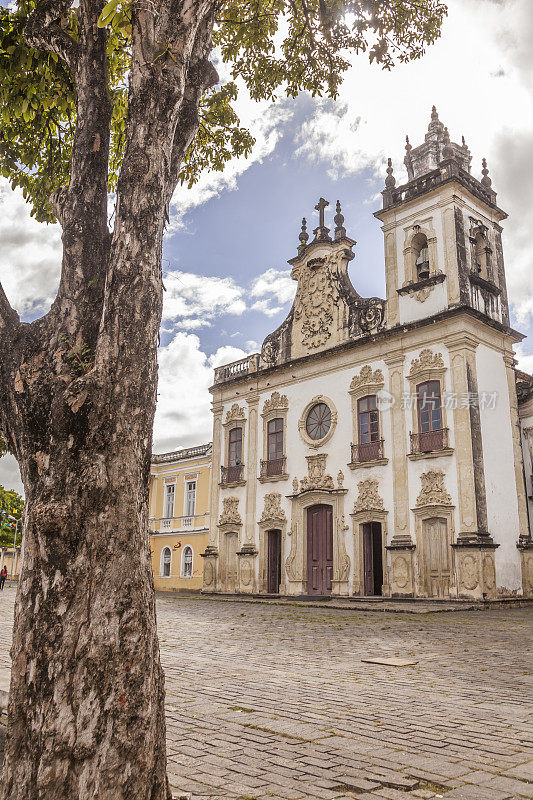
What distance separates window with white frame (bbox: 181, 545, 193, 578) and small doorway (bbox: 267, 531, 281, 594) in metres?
6.64

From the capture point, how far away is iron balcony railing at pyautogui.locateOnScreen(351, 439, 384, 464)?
1858 cm

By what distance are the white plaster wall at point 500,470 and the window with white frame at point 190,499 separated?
14128mm

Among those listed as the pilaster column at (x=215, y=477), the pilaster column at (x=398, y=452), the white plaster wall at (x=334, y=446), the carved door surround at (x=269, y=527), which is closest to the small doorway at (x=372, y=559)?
the white plaster wall at (x=334, y=446)

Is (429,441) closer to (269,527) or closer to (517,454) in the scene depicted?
(517,454)

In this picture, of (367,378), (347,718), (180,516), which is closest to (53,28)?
(347,718)

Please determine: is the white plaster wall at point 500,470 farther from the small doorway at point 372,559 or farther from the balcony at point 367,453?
the small doorway at point 372,559

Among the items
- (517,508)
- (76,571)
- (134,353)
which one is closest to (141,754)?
(76,571)

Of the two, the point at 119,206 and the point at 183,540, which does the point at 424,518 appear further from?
the point at 119,206

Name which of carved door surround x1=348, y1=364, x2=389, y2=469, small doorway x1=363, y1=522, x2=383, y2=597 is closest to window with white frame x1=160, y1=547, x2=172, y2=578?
small doorway x1=363, y1=522, x2=383, y2=597

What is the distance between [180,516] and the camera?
92.3ft

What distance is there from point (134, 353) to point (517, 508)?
16.7 meters

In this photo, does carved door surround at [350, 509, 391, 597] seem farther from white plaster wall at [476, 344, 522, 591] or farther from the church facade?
white plaster wall at [476, 344, 522, 591]

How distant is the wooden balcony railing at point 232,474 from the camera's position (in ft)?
75.4

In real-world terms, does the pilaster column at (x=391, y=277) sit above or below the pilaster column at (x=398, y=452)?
above
